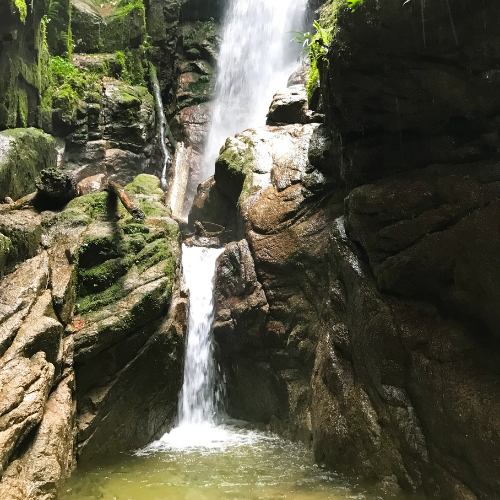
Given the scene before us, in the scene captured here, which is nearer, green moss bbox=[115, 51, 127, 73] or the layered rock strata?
the layered rock strata

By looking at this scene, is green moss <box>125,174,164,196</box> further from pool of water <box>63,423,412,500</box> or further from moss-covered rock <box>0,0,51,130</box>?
pool of water <box>63,423,412,500</box>

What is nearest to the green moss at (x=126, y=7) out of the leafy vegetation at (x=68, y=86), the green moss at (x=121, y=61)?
the green moss at (x=121, y=61)

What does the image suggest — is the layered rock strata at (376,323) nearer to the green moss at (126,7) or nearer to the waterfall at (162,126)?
the waterfall at (162,126)

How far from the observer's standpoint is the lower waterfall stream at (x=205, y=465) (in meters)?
5.21

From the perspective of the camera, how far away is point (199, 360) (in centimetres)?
930

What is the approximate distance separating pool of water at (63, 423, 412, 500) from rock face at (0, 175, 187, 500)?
1.56ft

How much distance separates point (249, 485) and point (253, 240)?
5030 mm

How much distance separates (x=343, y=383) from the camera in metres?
6.38

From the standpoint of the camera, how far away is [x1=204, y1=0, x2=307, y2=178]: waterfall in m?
20.3

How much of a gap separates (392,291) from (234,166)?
6.83 meters

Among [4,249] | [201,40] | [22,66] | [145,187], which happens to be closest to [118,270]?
[4,249]

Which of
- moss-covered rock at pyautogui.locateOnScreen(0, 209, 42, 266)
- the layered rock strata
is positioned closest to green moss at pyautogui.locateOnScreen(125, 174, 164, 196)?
the layered rock strata

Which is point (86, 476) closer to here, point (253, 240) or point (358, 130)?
point (253, 240)

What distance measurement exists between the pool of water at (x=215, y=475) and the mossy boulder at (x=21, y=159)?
6.46 meters
